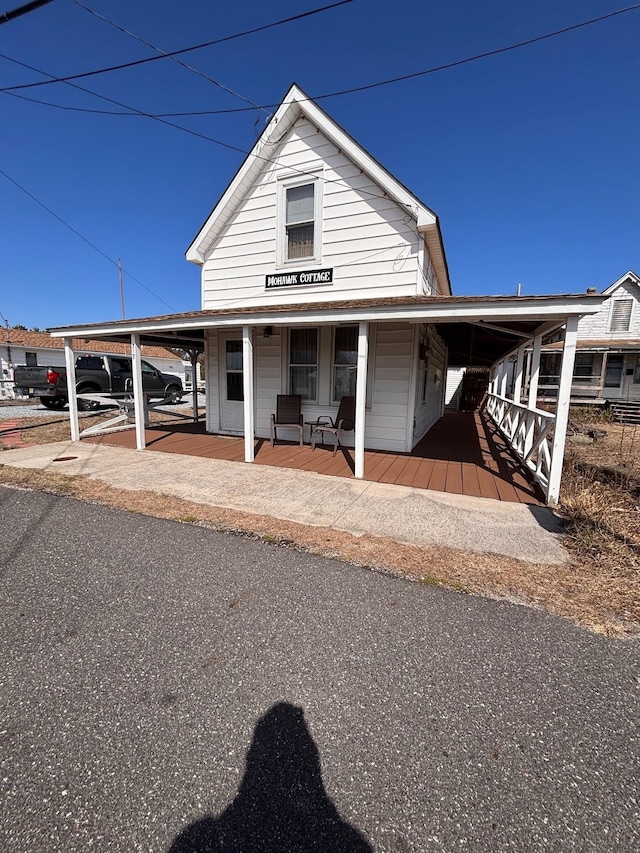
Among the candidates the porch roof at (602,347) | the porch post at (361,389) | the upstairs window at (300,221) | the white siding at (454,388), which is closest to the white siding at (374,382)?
the porch post at (361,389)

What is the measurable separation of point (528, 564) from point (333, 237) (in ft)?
22.2

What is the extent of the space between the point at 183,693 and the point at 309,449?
19.3ft

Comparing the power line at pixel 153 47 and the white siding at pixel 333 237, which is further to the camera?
the white siding at pixel 333 237

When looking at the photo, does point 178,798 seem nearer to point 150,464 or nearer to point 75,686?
point 75,686

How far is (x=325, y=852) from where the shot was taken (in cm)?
123

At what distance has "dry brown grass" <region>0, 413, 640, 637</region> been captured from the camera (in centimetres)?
269

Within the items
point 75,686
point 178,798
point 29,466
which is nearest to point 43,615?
point 75,686

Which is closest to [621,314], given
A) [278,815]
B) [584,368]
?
[584,368]

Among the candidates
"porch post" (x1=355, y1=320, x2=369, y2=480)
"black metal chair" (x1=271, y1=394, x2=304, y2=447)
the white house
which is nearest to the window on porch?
the white house

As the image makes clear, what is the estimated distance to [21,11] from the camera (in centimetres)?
413

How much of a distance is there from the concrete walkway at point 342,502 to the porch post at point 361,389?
36cm

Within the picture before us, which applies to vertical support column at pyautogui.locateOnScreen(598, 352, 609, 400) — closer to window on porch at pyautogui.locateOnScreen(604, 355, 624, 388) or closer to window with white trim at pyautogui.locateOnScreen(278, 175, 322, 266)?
window on porch at pyautogui.locateOnScreen(604, 355, 624, 388)

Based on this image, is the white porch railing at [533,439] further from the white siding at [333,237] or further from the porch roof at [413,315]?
the white siding at [333,237]

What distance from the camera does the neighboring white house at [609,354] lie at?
1717 centimetres
